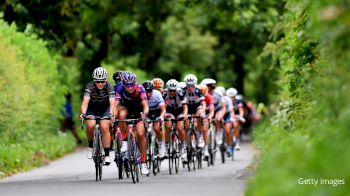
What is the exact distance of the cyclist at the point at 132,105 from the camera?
18875 millimetres

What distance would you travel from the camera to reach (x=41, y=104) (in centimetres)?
2834

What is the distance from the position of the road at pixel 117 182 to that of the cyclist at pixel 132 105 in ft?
2.22

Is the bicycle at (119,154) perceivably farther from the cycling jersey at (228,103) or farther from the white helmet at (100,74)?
the cycling jersey at (228,103)

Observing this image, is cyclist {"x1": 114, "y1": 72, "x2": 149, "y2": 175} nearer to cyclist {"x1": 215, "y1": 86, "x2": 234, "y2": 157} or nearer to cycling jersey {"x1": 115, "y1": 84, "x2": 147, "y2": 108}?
cycling jersey {"x1": 115, "y1": 84, "x2": 147, "y2": 108}

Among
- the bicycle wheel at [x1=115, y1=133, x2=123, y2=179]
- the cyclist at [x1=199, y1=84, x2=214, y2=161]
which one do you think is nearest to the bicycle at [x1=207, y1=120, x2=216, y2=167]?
the cyclist at [x1=199, y1=84, x2=214, y2=161]

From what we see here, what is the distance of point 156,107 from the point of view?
21969 mm

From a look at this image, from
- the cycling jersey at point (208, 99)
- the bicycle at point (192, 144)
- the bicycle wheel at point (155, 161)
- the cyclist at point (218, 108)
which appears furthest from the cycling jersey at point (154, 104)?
the cyclist at point (218, 108)

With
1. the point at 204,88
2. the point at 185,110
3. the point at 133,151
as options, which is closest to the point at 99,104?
the point at 133,151

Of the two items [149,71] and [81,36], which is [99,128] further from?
[149,71]

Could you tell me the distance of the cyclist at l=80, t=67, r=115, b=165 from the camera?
19031mm

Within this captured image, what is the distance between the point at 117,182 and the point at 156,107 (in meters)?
3.50

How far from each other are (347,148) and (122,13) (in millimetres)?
33361

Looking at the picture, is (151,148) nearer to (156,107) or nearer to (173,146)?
(156,107)

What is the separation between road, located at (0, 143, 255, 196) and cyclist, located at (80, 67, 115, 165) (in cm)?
79
